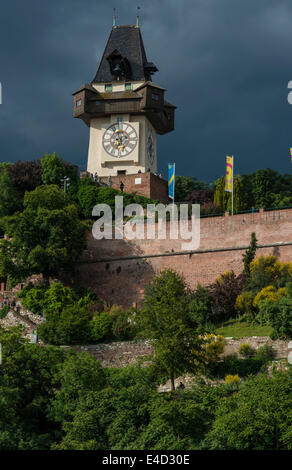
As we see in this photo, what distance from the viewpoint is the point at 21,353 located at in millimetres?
37938

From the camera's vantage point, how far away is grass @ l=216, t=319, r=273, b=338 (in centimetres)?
4278

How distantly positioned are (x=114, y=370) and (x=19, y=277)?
11191 millimetres

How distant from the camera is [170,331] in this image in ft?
126

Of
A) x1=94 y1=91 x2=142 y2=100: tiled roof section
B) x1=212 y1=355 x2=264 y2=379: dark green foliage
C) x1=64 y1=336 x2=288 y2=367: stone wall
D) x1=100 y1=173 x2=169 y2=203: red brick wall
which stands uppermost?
x1=94 y1=91 x2=142 y2=100: tiled roof section

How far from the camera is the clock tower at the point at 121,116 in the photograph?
65.2m

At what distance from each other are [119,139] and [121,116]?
5.17ft

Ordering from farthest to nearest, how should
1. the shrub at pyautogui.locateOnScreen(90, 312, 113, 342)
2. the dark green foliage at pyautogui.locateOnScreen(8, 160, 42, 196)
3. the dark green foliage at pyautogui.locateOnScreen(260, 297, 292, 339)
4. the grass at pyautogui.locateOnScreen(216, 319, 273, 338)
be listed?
1. the dark green foliage at pyautogui.locateOnScreen(8, 160, 42, 196)
2. the shrub at pyautogui.locateOnScreen(90, 312, 113, 342)
3. the grass at pyautogui.locateOnScreen(216, 319, 273, 338)
4. the dark green foliage at pyautogui.locateOnScreen(260, 297, 292, 339)

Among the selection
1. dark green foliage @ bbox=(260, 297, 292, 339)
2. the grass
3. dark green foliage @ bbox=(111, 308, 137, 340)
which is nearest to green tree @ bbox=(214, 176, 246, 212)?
the grass

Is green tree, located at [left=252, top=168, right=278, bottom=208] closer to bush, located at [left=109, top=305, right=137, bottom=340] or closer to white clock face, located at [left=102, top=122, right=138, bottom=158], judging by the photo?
white clock face, located at [left=102, top=122, right=138, bottom=158]

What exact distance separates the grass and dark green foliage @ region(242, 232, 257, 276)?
351cm

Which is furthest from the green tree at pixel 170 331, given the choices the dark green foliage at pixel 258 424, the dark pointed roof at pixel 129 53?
the dark pointed roof at pixel 129 53

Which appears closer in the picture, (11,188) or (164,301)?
(164,301)

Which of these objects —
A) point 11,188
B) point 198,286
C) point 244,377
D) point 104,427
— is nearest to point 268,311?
point 244,377

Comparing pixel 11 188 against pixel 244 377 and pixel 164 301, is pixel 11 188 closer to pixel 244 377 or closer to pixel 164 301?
pixel 164 301
